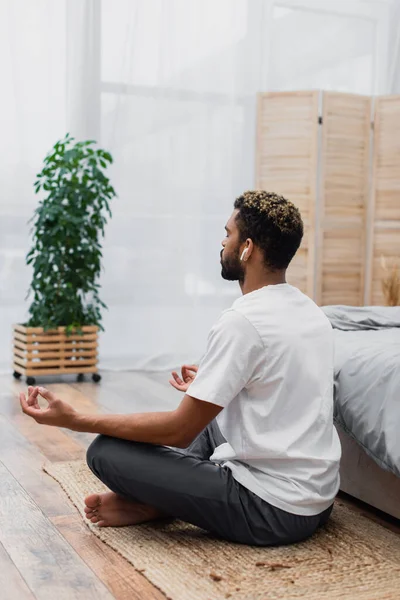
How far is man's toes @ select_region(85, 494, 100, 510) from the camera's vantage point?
2.24 meters

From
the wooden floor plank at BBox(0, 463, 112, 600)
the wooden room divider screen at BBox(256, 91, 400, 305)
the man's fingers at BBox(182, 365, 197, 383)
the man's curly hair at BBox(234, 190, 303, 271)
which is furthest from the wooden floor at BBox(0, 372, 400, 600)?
the wooden room divider screen at BBox(256, 91, 400, 305)

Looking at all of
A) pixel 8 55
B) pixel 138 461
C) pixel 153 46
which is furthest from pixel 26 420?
pixel 153 46

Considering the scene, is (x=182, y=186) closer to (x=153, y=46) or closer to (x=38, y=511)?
(x=153, y=46)

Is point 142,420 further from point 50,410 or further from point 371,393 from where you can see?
point 371,393

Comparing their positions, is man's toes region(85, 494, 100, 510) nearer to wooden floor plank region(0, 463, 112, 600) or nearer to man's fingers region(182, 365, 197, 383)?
wooden floor plank region(0, 463, 112, 600)

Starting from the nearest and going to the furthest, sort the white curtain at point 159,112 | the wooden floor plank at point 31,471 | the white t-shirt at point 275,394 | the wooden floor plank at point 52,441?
the white t-shirt at point 275,394, the wooden floor plank at point 31,471, the wooden floor plank at point 52,441, the white curtain at point 159,112

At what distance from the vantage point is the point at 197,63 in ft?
17.6

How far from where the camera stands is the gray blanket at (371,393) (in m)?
2.27

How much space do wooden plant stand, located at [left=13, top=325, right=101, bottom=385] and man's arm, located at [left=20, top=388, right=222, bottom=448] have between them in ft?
8.61

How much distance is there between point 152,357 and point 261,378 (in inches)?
131

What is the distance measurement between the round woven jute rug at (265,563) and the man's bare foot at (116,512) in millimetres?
21

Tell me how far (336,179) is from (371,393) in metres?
2.95

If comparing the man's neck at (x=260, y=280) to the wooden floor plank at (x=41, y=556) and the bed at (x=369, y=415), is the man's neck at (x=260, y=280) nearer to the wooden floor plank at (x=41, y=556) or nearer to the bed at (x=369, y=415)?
the bed at (x=369, y=415)

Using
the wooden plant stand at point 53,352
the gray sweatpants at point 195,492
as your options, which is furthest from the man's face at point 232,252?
the wooden plant stand at point 53,352
